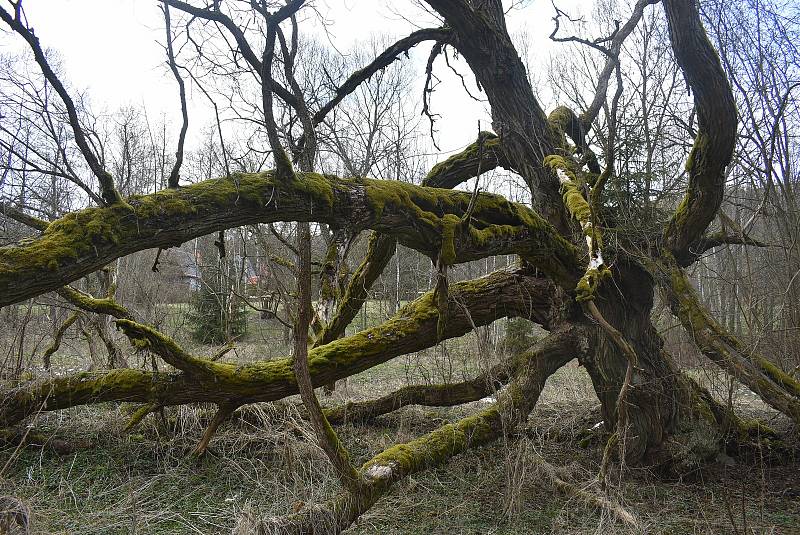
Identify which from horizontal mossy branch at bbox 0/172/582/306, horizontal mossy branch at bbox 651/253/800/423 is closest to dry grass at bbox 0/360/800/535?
horizontal mossy branch at bbox 651/253/800/423

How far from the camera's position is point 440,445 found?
16.3 feet

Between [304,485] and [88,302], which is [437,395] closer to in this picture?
[304,485]

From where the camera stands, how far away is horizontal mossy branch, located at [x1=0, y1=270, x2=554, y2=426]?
18.0 ft

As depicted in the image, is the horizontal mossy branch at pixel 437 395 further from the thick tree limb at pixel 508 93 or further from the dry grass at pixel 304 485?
the thick tree limb at pixel 508 93

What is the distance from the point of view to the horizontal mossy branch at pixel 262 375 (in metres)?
5.47

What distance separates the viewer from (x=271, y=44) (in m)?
2.82

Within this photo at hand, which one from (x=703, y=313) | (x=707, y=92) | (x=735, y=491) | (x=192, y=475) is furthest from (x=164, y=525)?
(x=707, y=92)

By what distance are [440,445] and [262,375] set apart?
192cm

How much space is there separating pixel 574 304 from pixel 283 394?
3333 millimetres

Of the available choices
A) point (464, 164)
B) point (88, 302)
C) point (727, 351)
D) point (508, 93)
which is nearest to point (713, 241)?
point (727, 351)

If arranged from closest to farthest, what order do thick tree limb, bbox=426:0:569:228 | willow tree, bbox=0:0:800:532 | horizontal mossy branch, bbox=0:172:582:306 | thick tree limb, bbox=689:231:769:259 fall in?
1. horizontal mossy branch, bbox=0:172:582:306
2. willow tree, bbox=0:0:800:532
3. thick tree limb, bbox=426:0:569:228
4. thick tree limb, bbox=689:231:769:259

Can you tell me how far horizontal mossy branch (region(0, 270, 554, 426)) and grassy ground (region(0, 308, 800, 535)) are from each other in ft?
1.57

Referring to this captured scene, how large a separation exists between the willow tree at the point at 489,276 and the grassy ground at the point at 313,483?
44 cm

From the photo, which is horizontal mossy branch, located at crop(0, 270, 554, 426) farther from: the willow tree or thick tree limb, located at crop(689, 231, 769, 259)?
thick tree limb, located at crop(689, 231, 769, 259)
